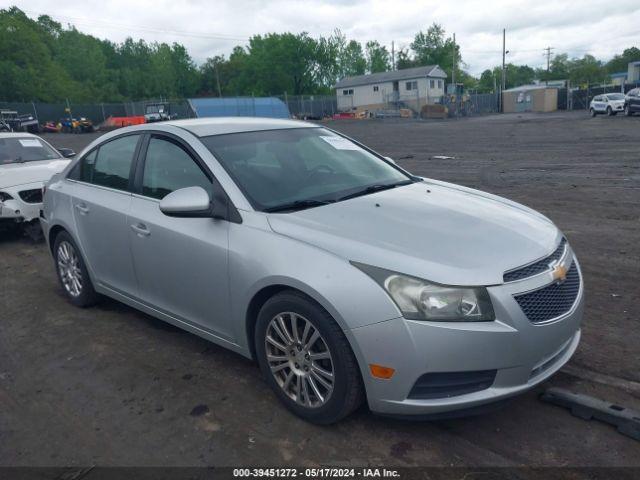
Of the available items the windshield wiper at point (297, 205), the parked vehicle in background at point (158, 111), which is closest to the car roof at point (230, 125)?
the windshield wiper at point (297, 205)

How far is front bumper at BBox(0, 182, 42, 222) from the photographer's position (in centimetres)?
753

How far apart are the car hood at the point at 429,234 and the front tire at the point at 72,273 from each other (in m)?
2.49

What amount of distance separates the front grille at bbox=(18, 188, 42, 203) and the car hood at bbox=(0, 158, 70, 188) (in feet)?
0.47

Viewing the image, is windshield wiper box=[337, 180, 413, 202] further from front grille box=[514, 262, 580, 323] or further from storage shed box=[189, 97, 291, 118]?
storage shed box=[189, 97, 291, 118]

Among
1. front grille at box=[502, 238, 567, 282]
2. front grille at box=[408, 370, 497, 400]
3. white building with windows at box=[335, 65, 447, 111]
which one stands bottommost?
front grille at box=[408, 370, 497, 400]

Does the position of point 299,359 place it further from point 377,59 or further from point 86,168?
point 377,59

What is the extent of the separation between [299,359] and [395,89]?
6873cm

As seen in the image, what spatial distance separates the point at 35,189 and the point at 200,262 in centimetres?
545

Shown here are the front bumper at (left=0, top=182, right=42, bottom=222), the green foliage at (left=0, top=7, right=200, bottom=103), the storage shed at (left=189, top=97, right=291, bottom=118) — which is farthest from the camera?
the green foliage at (left=0, top=7, right=200, bottom=103)

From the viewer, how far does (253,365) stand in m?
3.84

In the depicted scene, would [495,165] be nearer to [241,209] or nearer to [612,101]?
[241,209]

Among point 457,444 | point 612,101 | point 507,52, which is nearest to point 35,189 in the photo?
point 457,444

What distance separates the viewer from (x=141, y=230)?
3945mm

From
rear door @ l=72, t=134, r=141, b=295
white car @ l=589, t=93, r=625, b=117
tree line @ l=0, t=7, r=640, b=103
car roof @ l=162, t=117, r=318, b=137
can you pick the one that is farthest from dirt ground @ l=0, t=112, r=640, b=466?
tree line @ l=0, t=7, r=640, b=103
